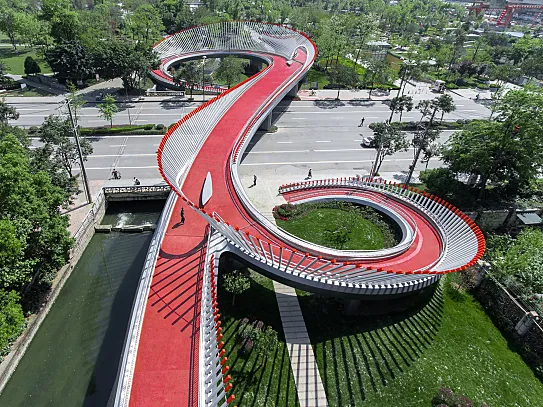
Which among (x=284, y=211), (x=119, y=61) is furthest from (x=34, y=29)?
(x=284, y=211)

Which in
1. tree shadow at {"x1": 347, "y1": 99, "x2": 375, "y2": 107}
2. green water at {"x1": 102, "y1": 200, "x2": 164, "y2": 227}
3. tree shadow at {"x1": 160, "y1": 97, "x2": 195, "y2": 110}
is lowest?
green water at {"x1": 102, "y1": 200, "x2": 164, "y2": 227}

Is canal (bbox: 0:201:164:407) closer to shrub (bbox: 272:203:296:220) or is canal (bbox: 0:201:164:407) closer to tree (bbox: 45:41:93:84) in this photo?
shrub (bbox: 272:203:296:220)

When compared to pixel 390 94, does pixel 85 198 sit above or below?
below

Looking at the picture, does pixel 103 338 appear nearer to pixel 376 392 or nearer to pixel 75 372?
pixel 75 372

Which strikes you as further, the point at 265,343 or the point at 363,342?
the point at 363,342

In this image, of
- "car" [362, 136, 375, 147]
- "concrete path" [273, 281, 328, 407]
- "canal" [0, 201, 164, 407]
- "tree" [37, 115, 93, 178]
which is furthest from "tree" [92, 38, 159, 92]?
"concrete path" [273, 281, 328, 407]

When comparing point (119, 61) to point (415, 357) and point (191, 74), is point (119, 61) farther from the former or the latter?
point (415, 357)

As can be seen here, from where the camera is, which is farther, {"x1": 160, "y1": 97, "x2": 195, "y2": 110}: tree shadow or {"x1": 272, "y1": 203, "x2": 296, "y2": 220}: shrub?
{"x1": 160, "y1": 97, "x2": 195, "y2": 110}: tree shadow
